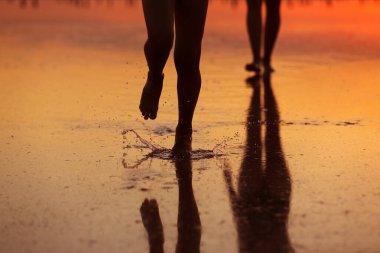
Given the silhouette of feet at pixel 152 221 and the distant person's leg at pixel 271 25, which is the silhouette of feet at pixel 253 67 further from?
the silhouette of feet at pixel 152 221

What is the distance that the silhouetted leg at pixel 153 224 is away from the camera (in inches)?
180

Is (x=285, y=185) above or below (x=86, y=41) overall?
below

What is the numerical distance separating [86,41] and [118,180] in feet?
33.6

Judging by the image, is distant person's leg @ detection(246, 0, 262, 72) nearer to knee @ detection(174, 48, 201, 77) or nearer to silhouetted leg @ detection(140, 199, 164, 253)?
knee @ detection(174, 48, 201, 77)

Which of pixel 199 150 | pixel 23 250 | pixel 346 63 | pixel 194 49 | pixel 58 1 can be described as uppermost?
pixel 58 1

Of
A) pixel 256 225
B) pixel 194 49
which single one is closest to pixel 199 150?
pixel 194 49

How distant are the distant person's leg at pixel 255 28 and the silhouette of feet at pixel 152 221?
705cm

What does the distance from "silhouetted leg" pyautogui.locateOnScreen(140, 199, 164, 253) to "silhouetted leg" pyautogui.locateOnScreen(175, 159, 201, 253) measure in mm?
84

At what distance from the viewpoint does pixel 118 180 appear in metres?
6.05

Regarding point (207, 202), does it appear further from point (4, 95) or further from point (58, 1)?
point (58, 1)

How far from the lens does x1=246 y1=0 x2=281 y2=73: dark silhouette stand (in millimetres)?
12430

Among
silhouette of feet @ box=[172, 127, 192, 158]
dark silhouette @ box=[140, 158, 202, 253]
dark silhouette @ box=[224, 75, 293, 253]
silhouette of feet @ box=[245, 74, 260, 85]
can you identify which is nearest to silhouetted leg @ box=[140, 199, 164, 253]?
dark silhouette @ box=[140, 158, 202, 253]

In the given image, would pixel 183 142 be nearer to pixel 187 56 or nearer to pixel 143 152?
pixel 143 152

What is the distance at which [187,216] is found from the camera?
516 cm
